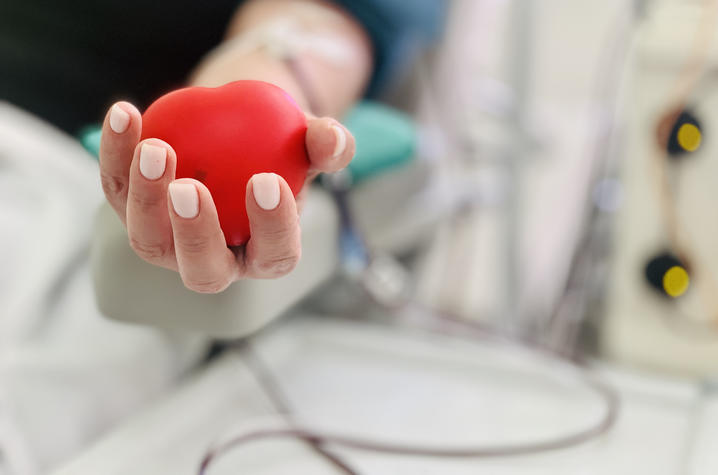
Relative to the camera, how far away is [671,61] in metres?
0.48

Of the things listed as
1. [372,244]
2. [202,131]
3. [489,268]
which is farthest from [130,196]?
[489,268]

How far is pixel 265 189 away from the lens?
0.80 ft

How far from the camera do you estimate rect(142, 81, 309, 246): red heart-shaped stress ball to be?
27 cm

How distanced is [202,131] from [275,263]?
0.20 feet

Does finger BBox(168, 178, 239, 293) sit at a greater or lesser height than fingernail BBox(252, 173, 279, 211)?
lesser

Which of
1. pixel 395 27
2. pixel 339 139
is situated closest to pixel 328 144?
pixel 339 139

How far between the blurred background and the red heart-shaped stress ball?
3.7 inches

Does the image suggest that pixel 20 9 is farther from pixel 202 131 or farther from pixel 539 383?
pixel 539 383

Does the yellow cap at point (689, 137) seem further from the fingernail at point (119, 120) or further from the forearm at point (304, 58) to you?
the fingernail at point (119, 120)

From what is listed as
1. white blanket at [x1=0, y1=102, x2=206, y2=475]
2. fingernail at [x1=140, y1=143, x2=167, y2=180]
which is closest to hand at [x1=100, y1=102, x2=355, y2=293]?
fingernail at [x1=140, y1=143, x2=167, y2=180]

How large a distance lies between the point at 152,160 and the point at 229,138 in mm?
37

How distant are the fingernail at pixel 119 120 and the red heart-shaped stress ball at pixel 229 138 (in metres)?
0.02

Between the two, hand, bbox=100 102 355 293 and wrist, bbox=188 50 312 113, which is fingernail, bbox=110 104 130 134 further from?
wrist, bbox=188 50 312 113

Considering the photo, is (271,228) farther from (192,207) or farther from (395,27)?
(395,27)
